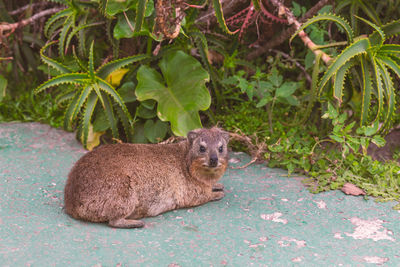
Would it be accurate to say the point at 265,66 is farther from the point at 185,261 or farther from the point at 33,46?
the point at 185,261

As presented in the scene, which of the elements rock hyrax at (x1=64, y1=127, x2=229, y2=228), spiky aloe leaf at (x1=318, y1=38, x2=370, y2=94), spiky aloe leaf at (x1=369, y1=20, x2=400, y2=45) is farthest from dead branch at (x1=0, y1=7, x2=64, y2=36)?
spiky aloe leaf at (x1=369, y1=20, x2=400, y2=45)

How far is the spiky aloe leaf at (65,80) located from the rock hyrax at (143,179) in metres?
1.03

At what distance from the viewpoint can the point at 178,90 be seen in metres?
4.88

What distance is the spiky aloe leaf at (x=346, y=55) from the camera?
4.05 metres

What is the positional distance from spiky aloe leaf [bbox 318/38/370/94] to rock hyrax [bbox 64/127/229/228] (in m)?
1.03

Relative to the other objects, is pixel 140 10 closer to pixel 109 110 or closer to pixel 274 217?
pixel 109 110

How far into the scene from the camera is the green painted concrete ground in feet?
10.1

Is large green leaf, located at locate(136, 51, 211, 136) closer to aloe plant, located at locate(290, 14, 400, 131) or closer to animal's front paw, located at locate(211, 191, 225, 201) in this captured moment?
animal's front paw, located at locate(211, 191, 225, 201)

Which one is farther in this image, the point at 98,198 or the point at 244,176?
the point at 244,176

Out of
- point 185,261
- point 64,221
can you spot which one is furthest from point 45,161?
point 185,261

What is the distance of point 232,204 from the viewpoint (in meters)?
4.06

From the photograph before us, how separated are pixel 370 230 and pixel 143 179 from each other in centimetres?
179

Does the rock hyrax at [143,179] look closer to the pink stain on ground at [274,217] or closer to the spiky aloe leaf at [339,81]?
the pink stain on ground at [274,217]

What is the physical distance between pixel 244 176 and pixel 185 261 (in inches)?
66.6
